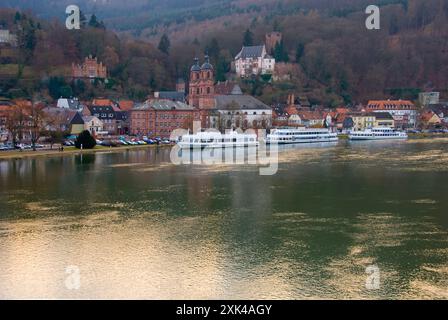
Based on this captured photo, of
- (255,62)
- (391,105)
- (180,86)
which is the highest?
(255,62)

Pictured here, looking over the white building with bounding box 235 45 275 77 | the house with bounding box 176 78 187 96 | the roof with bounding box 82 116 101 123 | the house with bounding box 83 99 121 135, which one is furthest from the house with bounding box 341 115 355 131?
the roof with bounding box 82 116 101 123

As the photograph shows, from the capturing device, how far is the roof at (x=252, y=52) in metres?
69.5

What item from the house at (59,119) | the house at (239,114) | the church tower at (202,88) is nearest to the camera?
the house at (59,119)

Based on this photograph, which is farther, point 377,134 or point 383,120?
point 383,120

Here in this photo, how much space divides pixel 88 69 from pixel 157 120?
1436 centimetres

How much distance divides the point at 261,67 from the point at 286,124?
16065 millimetres

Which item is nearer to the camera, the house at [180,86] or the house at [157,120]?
the house at [157,120]

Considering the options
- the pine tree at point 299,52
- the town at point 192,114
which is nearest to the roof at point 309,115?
the town at point 192,114

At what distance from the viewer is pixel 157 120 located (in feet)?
152

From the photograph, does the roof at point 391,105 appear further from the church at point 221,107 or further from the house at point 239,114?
the church at point 221,107

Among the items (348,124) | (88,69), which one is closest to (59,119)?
(88,69)

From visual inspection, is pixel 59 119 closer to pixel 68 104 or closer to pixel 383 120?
pixel 68 104

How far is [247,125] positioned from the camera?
51438mm

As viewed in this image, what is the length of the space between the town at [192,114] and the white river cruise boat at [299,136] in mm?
5330
